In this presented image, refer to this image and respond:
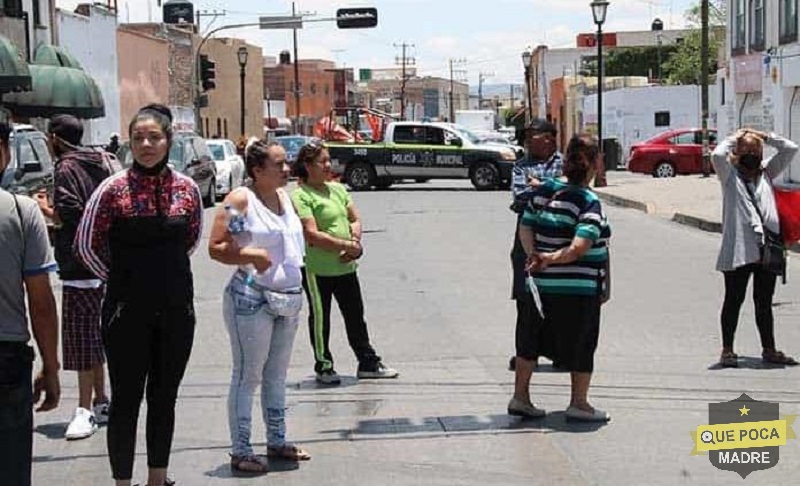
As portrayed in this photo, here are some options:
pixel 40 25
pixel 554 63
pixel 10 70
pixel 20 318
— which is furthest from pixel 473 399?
pixel 554 63

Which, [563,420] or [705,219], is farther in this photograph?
[705,219]

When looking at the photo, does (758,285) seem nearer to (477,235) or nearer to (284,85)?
(477,235)

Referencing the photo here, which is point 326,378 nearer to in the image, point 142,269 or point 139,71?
point 142,269

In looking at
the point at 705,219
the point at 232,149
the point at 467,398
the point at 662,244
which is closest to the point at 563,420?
the point at 467,398

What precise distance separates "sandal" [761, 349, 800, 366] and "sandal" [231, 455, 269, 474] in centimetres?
436

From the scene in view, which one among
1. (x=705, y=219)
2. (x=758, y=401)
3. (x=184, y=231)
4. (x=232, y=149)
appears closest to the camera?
(x=184, y=231)

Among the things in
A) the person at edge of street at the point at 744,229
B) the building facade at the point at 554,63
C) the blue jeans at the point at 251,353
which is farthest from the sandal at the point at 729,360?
the building facade at the point at 554,63

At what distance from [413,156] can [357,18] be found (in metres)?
8.54

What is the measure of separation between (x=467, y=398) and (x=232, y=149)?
90.4 ft

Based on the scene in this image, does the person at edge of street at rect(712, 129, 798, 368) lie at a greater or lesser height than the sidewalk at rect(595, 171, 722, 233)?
greater

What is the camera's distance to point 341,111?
143 ft

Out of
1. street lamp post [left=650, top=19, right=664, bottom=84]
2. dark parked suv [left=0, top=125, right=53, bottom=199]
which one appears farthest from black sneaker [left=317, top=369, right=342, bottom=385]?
street lamp post [left=650, top=19, right=664, bottom=84]

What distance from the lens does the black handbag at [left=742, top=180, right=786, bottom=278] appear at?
366 inches

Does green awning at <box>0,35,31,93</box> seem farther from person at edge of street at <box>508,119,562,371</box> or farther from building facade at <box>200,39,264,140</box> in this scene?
building facade at <box>200,39,264,140</box>
